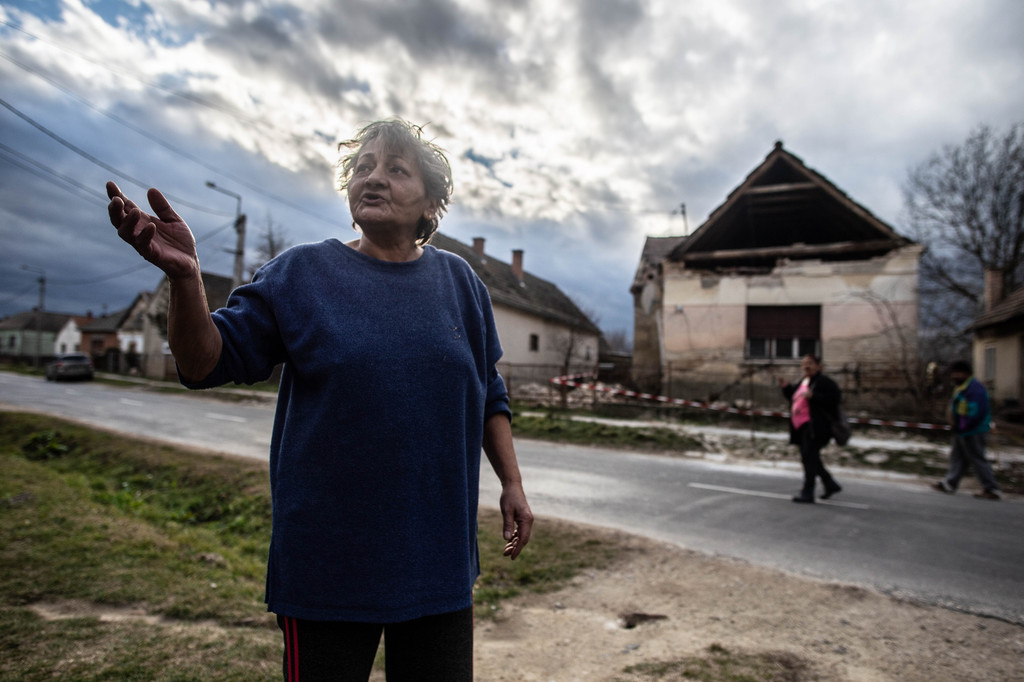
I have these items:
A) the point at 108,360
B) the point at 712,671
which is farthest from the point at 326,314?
the point at 108,360

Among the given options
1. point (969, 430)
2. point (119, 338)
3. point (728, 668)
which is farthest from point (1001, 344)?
point (119, 338)

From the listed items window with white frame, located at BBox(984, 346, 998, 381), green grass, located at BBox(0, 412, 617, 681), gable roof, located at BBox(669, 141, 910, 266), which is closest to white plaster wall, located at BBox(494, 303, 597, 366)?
gable roof, located at BBox(669, 141, 910, 266)

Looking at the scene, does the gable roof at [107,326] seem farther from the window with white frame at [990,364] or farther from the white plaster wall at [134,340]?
the window with white frame at [990,364]

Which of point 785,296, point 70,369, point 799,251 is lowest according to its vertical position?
point 70,369

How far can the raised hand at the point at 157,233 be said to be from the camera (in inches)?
48.4

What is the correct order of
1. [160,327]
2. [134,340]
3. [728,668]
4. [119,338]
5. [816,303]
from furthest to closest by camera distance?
[119,338] < [134,340] < [160,327] < [816,303] < [728,668]

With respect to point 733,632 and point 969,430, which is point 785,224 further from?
point 733,632

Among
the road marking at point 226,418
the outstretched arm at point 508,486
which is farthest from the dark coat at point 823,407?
the road marking at point 226,418

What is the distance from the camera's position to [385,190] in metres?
1.68

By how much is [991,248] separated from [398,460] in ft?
115

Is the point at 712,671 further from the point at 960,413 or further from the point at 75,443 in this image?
the point at 75,443

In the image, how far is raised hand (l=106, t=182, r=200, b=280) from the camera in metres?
1.23

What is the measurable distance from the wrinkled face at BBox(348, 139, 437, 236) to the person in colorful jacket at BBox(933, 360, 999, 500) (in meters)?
9.27

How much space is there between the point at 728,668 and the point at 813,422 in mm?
5616
